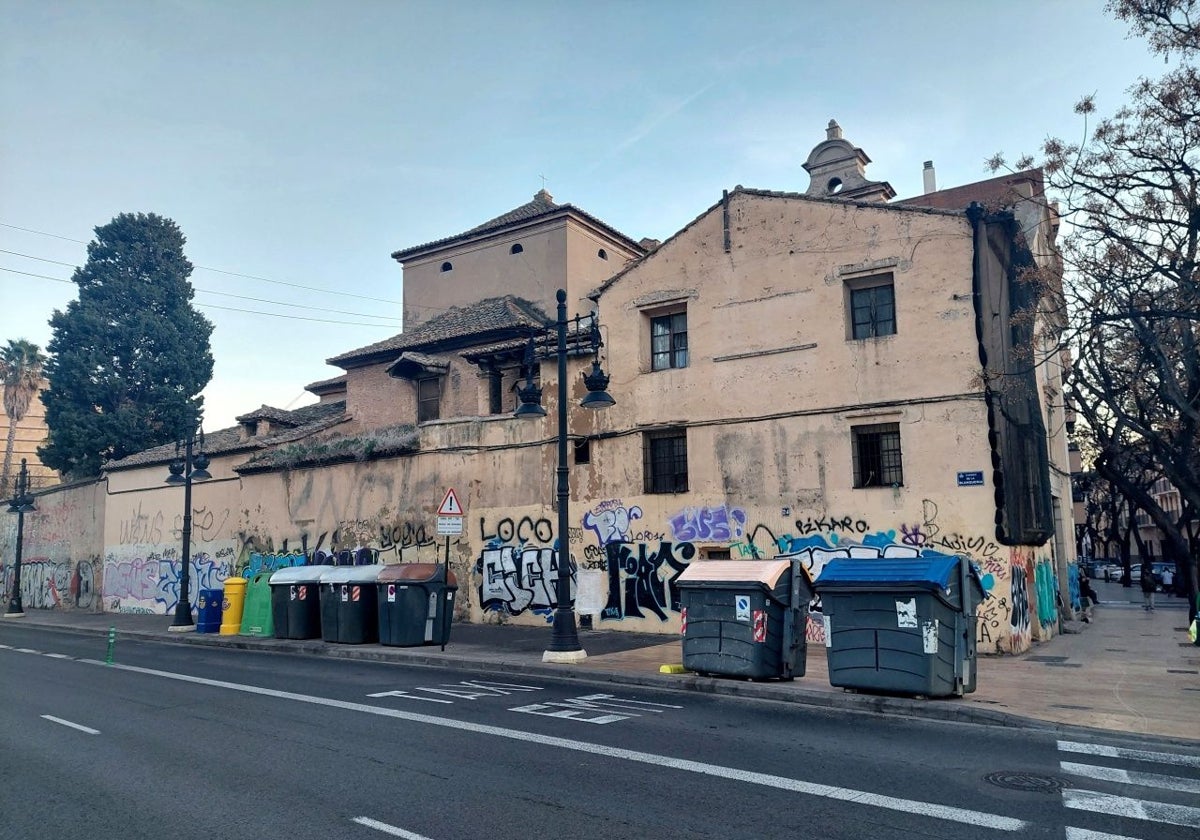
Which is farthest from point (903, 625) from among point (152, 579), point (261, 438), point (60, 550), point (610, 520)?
point (60, 550)

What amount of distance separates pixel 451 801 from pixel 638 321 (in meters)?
15.0

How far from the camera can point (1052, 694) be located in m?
10.6

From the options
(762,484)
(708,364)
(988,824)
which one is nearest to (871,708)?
(988,824)

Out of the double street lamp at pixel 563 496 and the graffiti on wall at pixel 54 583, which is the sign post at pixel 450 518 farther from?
the graffiti on wall at pixel 54 583

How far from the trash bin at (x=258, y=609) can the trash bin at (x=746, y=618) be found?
1164cm

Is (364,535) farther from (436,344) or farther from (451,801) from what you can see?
(451,801)

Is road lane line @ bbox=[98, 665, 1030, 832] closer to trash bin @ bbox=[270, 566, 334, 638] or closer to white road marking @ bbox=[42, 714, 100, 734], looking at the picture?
white road marking @ bbox=[42, 714, 100, 734]

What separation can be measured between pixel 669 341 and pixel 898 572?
10606 millimetres

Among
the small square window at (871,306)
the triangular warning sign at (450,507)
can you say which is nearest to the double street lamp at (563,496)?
the triangular warning sign at (450,507)

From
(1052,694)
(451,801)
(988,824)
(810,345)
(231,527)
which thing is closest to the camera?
(988,824)

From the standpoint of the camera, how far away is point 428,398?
1042 inches

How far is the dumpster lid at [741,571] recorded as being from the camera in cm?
1155

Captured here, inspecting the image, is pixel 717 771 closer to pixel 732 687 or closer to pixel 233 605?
pixel 732 687

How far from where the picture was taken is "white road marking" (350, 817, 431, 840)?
533 centimetres
